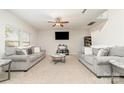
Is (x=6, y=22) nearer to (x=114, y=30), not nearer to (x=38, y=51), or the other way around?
(x=38, y=51)

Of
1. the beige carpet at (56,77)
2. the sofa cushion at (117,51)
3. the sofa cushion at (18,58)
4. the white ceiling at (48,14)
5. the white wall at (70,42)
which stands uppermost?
the white ceiling at (48,14)

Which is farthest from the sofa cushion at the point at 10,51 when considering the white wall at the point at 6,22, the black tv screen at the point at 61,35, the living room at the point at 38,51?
the black tv screen at the point at 61,35

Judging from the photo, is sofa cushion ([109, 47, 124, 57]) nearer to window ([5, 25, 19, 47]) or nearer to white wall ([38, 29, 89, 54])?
window ([5, 25, 19, 47])

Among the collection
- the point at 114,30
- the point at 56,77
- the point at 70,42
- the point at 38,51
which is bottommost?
the point at 56,77

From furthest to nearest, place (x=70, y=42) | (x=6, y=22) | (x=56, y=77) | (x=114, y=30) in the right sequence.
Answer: (x=70, y=42) → (x=6, y=22) → (x=114, y=30) → (x=56, y=77)

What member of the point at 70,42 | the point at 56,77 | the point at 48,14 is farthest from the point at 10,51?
the point at 70,42

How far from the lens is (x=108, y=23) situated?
3.37 meters

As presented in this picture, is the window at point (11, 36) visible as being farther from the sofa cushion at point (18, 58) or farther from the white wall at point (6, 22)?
the sofa cushion at point (18, 58)

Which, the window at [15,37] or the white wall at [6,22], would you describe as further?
the window at [15,37]

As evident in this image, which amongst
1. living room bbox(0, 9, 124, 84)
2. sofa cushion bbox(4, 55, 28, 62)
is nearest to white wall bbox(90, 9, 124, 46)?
living room bbox(0, 9, 124, 84)

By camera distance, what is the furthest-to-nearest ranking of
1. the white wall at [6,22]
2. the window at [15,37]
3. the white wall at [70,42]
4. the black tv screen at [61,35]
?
1. the black tv screen at [61,35]
2. the white wall at [70,42]
3. the window at [15,37]
4. the white wall at [6,22]
